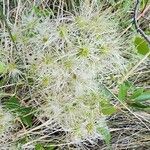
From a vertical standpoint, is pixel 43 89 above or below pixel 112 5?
below

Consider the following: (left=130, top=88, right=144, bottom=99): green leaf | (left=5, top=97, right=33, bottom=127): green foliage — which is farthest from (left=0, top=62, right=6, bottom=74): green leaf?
(left=130, top=88, right=144, bottom=99): green leaf

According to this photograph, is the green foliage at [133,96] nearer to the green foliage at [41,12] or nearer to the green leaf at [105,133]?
the green leaf at [105,133]

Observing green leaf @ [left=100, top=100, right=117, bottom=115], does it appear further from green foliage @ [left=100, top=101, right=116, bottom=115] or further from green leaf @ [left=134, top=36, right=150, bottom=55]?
green leaf @ [left=134, top=36, right=150, bottom=55]

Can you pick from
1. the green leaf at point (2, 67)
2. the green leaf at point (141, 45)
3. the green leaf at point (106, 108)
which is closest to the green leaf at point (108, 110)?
the green leaf at point (106, 108)

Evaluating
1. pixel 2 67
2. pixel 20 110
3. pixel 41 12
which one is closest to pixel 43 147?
pixel 20 110

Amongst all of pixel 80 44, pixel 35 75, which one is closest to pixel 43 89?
pixel 35 75

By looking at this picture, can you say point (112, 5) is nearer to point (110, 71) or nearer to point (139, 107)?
point (110, 71)
